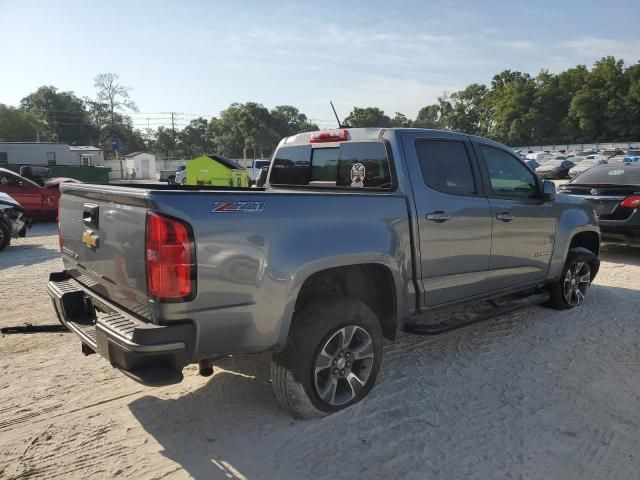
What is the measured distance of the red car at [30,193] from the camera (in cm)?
1272

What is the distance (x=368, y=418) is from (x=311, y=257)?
1183 mm

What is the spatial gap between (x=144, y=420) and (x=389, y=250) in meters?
2.00

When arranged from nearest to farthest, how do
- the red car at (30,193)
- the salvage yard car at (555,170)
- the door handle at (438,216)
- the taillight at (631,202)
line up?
the door handle at (438,216) < the taillight at (631,202) < the red car at (30,193) < the salvage yard car at (555,170)

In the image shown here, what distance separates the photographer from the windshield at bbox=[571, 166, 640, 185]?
27.3 ft

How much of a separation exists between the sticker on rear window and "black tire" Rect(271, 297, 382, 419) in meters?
1.14

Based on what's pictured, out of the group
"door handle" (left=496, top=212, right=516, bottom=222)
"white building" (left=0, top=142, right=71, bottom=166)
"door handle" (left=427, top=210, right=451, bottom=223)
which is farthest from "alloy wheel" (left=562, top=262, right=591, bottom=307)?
"white building" (left=0, top=142, right=71, bottom=166)

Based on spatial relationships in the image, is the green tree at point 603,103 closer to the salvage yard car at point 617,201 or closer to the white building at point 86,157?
the white building at point 86,157

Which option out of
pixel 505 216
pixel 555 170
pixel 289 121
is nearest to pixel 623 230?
pixel 505 216

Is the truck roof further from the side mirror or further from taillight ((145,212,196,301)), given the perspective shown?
taillight ((145,212,196,301))

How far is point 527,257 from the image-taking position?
469 centimetres

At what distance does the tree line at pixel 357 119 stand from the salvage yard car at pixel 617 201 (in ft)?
227

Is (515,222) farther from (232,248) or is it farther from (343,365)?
(232,248)

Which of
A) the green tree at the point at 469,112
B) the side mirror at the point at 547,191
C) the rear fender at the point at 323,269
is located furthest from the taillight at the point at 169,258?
the green tree at the point at 469,112

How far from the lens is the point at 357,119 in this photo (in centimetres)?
9512
